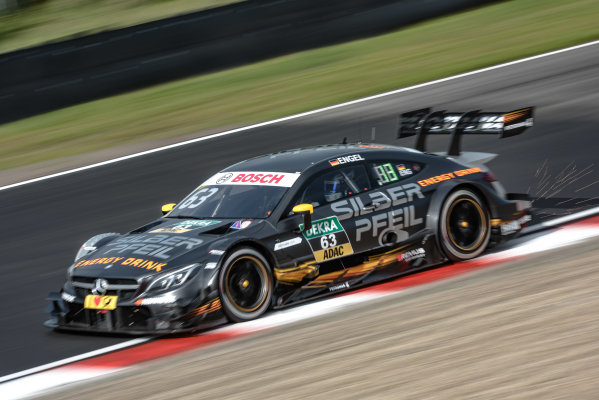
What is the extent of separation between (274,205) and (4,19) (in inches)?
768

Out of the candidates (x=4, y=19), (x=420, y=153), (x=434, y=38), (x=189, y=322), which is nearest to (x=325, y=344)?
(x=189, y=322)

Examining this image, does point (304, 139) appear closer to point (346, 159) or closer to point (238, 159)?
point (238, 159)

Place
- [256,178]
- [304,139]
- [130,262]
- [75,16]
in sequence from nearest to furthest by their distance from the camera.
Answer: [130,262] < [256,178] < [304,139] < [75,16]

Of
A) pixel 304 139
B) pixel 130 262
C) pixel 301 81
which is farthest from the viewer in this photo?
pixel 301 81

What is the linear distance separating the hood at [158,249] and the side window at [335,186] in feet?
2.06

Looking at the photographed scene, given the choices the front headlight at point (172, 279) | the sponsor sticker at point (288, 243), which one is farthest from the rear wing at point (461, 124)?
the front headlight at point (172, 279)

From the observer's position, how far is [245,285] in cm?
772

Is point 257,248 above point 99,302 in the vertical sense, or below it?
above

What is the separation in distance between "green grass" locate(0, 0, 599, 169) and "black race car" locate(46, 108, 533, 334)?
24.7 feet

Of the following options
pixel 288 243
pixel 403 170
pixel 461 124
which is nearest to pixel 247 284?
pixel 288 243

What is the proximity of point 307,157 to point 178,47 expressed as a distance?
10026 mm

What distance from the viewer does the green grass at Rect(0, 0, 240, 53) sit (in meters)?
23.7

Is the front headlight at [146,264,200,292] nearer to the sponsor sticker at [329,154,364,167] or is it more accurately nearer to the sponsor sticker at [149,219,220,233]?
the sponsor sticker at [149,219,220,233]

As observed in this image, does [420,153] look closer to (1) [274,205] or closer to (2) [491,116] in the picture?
(2) [491,116]
